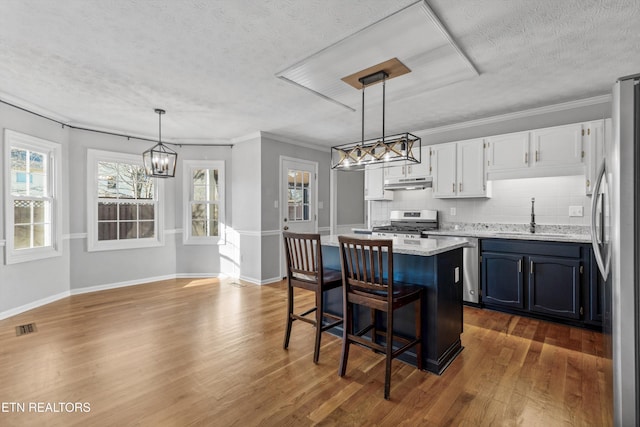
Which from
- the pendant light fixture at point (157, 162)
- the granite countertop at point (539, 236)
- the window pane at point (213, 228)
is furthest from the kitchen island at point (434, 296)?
the window pane at point (213, 228)

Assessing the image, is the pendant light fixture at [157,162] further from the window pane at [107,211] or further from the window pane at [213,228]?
the window pane at [213,228]

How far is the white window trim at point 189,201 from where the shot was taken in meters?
5.49

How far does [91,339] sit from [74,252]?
86.1 inches

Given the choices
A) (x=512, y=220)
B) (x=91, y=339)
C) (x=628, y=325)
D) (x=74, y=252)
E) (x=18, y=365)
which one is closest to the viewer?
(x=628, y=325)

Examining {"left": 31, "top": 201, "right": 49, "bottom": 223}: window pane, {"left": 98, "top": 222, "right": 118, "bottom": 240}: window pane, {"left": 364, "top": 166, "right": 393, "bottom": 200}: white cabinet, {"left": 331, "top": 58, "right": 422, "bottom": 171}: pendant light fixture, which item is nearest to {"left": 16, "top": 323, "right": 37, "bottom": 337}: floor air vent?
{"left": 31, "top": 201, "right": 49, "bottom": 223}: window pane

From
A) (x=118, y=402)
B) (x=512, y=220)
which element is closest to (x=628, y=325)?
(x=118, y=402)

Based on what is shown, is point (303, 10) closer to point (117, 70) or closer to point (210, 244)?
point (117, 70)

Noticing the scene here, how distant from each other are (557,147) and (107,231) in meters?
6.12

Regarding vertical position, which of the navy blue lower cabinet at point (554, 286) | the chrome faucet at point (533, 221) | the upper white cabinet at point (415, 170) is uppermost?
the upper white cabinet at point (415, 170)

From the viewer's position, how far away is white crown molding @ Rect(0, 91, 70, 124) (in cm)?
343

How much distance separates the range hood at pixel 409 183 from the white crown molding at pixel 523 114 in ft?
2.58

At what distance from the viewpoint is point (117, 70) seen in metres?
2.83

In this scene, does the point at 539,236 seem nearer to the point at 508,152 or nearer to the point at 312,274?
the point at 508,152

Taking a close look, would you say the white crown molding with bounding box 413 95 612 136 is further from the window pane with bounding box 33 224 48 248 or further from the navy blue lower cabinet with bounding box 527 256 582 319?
the window pane with bounding box 33 224 48 248
